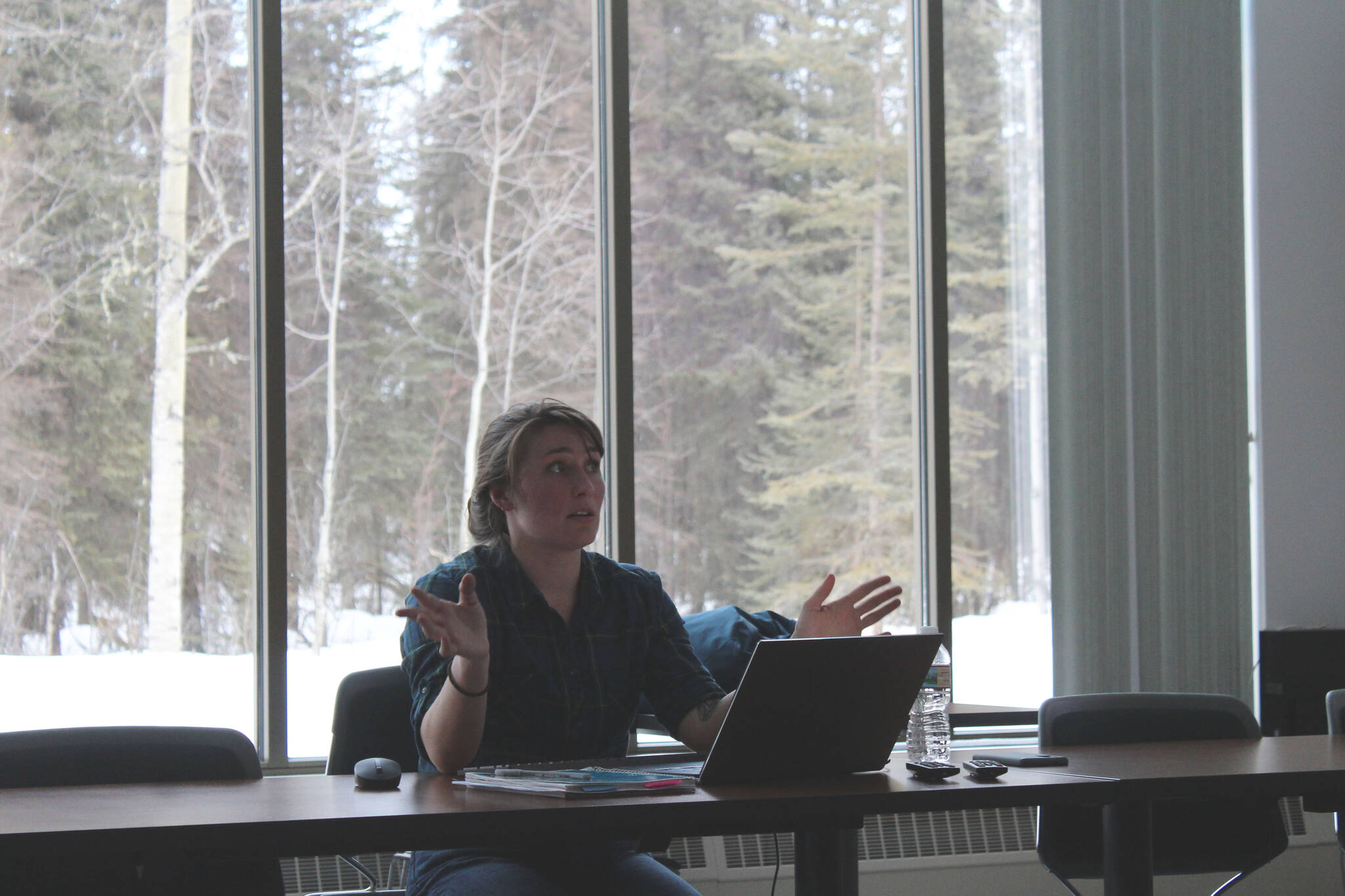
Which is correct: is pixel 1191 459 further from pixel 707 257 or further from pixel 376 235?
pixel 376 235

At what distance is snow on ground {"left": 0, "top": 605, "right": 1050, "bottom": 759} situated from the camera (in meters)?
3.42

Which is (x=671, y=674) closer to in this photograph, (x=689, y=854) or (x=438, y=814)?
(x=438, y=814)

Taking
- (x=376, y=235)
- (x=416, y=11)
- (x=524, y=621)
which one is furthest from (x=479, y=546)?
(x=416, y=11)

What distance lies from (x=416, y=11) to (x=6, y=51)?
113 centimetres

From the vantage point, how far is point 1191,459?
411 centimetres

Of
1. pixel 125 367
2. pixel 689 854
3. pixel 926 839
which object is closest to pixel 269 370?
pixel 125 367

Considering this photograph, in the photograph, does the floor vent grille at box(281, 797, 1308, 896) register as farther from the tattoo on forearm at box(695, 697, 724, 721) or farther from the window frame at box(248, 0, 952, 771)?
the tattoo on forearm at box(695, 697, 724, 721)

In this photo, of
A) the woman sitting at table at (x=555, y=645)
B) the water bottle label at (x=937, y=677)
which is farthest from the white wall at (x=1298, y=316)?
the woman sitting at table at (x=555, y=645)

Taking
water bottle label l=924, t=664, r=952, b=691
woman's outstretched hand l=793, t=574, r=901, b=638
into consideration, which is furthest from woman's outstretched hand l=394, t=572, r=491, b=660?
→ water bottle label l=924, t=664, r=952, b=691

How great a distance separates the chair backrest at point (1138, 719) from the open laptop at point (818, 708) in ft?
2.94

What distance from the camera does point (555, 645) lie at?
2.05m

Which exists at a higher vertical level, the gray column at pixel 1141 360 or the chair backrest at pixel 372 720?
the gray column at pixel 1141 360

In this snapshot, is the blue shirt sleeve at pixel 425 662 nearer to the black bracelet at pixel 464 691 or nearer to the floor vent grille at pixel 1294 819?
the black bracelet at pixel 464 691

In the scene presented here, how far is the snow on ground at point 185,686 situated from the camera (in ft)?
11.2
